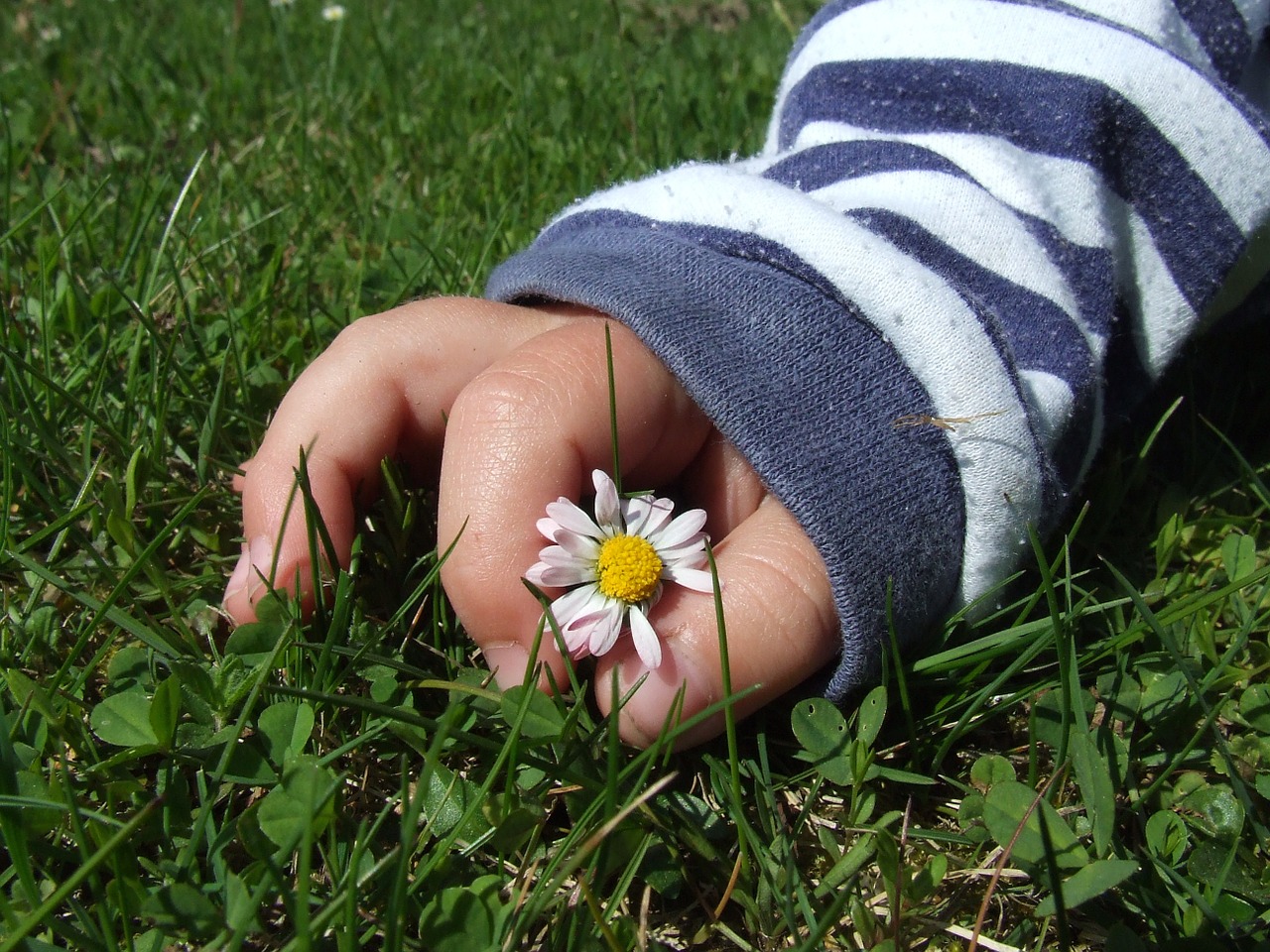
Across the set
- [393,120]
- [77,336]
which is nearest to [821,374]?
[77,336]

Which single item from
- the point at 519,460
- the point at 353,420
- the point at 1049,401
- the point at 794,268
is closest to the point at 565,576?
the point at 519,460

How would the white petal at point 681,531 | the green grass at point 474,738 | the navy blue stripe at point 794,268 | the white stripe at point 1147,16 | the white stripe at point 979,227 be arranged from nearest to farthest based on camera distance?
the green grass at point 474,738
the white petal at point 681,531
the navy blue stripe at point 794,268
the white stripe at point 979,227
the white stripe at point 1147,16

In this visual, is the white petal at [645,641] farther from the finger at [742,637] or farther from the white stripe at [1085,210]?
the white stripe at [1085,210]

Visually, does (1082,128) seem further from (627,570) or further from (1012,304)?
(627,570)

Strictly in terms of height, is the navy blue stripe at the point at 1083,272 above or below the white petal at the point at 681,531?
above

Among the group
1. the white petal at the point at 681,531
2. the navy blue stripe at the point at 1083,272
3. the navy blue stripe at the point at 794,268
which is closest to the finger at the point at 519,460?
the white petal at the point at 681,531

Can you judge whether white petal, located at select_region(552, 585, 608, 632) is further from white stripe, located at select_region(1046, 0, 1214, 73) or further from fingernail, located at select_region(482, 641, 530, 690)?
white stripe, located at select_region(1046, 0, 1214, 73)

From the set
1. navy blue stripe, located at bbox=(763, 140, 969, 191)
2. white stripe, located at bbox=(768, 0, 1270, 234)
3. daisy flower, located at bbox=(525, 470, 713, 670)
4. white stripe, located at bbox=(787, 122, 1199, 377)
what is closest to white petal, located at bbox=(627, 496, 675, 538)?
daisy flower, located at bbox=(525, 470, 713, 670)
